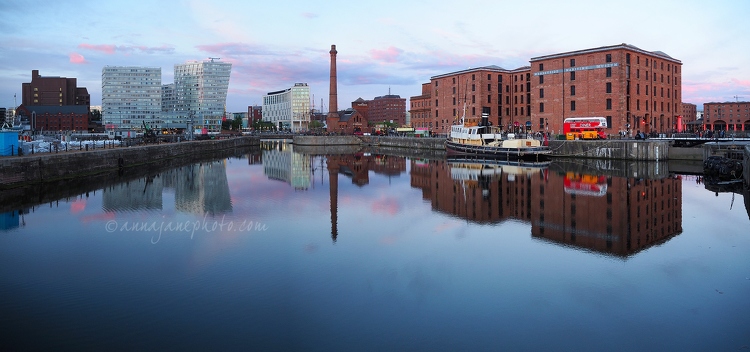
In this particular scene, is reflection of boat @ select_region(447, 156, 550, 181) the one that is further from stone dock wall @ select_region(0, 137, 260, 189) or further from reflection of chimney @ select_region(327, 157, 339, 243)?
stone dock wall @ select_region(0, 137, 260, 189)

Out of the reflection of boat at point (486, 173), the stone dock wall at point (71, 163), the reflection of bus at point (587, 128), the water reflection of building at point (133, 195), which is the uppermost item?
the reflection of bus at point (587, 128)

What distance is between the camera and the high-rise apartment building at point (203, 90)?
180 metres

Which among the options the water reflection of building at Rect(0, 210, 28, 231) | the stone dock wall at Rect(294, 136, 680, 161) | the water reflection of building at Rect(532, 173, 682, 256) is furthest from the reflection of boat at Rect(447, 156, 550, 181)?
the water reflection of building at Rect(0, 210, 28, 231)

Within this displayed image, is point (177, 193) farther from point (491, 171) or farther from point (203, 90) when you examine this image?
point (203, 90)

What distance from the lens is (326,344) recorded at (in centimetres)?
933

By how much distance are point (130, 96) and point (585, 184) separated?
16759 centimetres

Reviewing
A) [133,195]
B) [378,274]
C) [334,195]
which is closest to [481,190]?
[334,195]

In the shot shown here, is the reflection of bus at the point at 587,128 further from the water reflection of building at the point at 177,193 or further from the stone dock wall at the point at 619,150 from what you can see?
the water reflection of building at the point at 177,193

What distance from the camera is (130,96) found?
169500 millimetres

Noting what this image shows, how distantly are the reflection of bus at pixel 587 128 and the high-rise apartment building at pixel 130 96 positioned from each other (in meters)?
143

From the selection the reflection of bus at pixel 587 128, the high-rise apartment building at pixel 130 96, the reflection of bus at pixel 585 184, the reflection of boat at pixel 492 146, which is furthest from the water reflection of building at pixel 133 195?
the high-rise apartment building at pixel 130 96

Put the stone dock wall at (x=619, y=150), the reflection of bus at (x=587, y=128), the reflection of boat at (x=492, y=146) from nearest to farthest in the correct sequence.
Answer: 1. the stone dock wall at (x=619, y=150)
2. the reflection of boat at (x=492, y=146)
3. the reflection of bus at (x=587, y=128)

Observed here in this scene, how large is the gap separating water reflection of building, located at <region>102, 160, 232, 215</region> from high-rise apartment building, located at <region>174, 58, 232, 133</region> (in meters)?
146

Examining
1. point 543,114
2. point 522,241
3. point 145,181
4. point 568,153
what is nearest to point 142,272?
point 522,241
